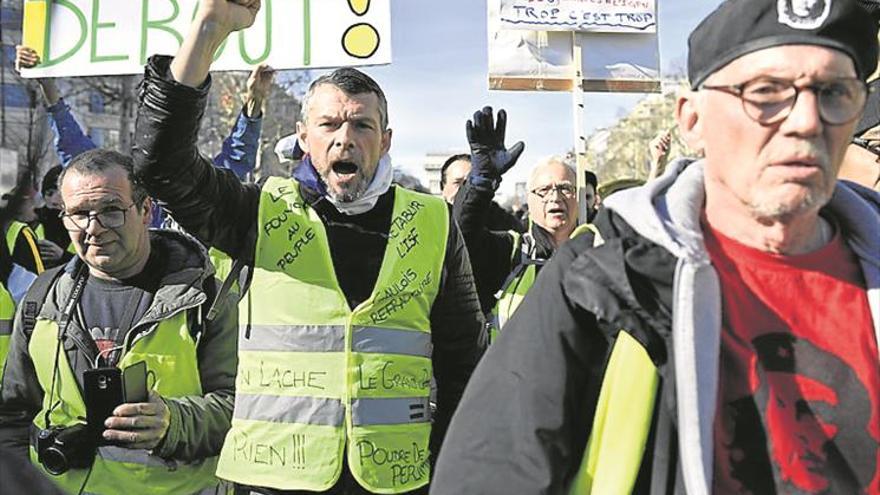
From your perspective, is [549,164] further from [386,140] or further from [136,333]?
[136,333]

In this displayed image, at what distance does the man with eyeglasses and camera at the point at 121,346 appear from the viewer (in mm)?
3291

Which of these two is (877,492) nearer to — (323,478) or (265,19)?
(323,478)

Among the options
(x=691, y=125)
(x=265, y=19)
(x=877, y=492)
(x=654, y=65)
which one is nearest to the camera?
(x=877, y=492)

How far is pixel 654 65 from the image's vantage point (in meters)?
6.61

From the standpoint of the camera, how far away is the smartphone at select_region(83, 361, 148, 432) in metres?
3.01

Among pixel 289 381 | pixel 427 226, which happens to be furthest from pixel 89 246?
pixel 427 226

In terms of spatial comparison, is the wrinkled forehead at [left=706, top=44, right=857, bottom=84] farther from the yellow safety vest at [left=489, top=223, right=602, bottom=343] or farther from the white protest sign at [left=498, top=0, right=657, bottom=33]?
the white protest sign at [left=498, top=0, right=657, bottom=33]

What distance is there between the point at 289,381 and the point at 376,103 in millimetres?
982

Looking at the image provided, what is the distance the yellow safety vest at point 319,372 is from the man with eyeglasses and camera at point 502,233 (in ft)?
5.31

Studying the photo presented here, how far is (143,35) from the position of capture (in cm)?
554

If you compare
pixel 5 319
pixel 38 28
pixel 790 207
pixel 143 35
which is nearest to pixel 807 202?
pixel 790 207

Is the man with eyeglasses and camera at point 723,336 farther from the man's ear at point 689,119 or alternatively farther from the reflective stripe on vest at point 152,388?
the reflective stripe on vest at point 152,388

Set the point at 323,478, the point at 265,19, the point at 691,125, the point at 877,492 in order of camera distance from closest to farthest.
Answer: the point at 877,492
the point at 691,125
the point at 323,478
the point at 265,19

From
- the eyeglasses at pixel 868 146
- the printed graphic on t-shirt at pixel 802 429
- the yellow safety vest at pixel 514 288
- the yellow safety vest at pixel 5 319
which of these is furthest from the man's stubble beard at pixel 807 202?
the yellow safety vest at pixel 5 319
